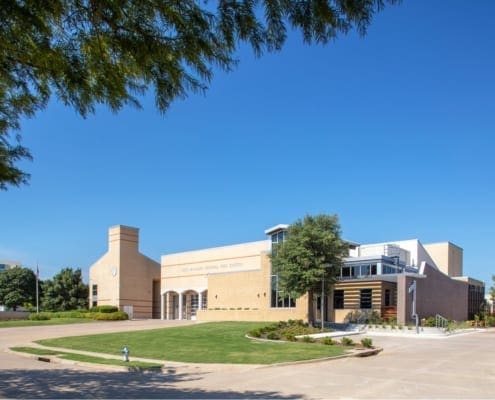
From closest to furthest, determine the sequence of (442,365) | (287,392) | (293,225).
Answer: (287,392)
(442,365)
(293,225)

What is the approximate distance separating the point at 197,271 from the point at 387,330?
28609 mm

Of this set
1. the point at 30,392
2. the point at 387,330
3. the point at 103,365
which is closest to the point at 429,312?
the point at 387,330

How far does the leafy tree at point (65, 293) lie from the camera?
6669 cm

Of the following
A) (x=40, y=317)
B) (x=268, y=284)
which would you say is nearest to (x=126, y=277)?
(x=40, y=317)

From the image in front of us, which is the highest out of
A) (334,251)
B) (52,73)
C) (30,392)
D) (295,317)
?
(52,73)

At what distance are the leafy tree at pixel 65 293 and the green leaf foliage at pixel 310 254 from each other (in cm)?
4072

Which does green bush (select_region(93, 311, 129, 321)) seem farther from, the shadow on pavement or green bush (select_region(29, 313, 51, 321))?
the shadow on pavement

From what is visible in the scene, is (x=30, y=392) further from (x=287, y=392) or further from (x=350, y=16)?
(x=350, y=16)

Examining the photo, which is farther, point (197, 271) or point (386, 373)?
point (197, 271)

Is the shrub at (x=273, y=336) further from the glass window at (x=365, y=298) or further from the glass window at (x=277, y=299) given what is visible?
the glass window at (x=277, y=299)

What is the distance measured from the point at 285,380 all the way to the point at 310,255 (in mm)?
19628

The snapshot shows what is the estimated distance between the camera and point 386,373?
1535cm

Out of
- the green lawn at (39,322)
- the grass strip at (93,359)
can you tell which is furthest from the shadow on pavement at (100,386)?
the green lawn at (39,322)

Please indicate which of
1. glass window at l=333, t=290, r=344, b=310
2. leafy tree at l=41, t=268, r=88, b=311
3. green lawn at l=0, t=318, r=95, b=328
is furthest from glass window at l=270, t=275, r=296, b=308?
leafy tree at l=41, t=268, r=88, b=311
